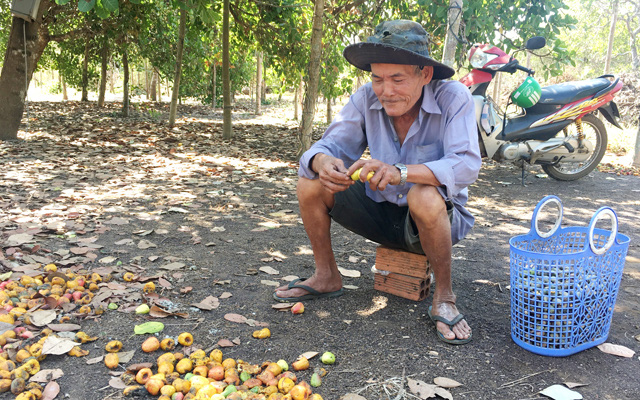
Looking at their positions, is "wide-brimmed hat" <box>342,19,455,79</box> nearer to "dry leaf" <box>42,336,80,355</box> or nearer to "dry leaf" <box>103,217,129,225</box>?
"dry leaf" <box>42,336,80,355</box>

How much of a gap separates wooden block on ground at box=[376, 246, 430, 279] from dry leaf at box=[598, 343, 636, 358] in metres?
0.82

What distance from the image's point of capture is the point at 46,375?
177cm

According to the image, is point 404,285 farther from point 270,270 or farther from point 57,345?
point 57,345

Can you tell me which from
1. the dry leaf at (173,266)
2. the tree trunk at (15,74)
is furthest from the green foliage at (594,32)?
the dry leaf at (173,266)

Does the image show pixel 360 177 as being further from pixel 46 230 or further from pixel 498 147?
pixel 498 147

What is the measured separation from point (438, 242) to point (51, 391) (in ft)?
5.21

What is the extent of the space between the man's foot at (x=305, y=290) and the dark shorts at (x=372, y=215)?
0.35 meters

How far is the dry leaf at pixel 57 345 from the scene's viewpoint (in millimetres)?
1890

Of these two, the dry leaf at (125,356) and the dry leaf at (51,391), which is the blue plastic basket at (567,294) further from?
the dry leaf at (51,391)

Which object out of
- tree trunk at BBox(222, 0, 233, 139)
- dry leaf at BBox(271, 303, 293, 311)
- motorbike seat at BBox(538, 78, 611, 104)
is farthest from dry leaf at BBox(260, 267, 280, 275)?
tree trunk at BBox(222, 0, 233, 139)

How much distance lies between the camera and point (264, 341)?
6.88 feet

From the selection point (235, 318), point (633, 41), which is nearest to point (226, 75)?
point (235, 318)

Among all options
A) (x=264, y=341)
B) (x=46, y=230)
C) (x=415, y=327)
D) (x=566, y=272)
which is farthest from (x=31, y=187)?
(x=566, y=272)

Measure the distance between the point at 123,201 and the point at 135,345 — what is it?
7.83 feet
